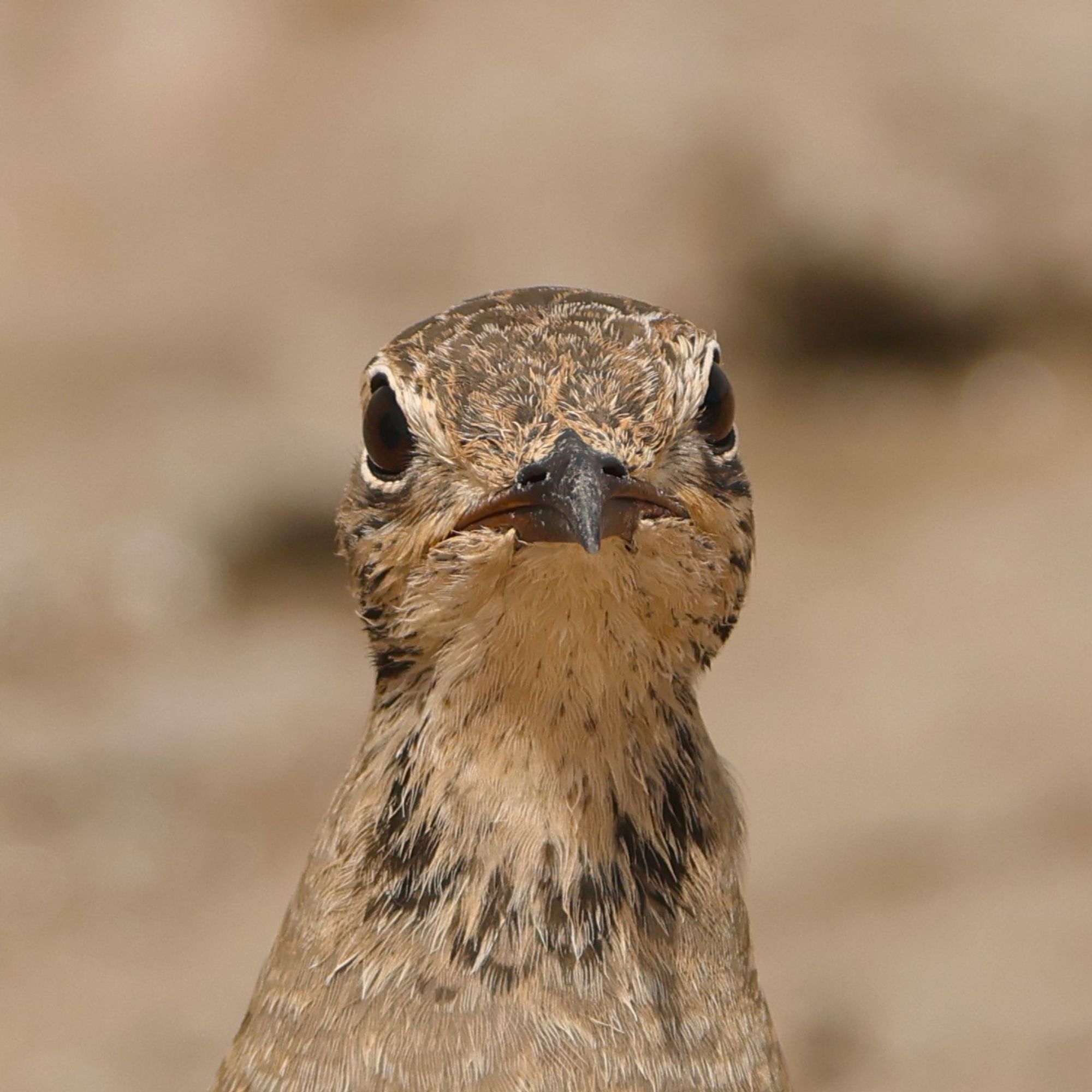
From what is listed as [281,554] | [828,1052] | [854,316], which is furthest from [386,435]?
[854,316]

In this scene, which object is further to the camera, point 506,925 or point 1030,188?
point 1030,188

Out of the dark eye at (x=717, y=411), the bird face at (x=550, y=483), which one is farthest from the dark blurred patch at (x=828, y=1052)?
the dark eye at (x=717, y=411)

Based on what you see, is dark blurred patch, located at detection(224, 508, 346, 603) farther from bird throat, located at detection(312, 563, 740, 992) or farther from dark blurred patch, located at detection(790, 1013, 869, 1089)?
bird throat, located at detection(312, 563, 740, 992)

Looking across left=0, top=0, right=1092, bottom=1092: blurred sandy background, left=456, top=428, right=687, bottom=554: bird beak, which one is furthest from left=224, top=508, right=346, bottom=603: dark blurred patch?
left=456, top=428, right=687, bottom=554: bird beak

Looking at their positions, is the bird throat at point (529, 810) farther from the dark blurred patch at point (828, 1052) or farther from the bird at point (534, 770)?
the dark blurred patch at point (828, 1052)

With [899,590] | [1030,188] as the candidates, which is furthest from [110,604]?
[1030,188]

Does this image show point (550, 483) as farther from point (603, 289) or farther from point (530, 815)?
point (603, 289)

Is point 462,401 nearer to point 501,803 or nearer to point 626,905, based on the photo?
point 501,803
